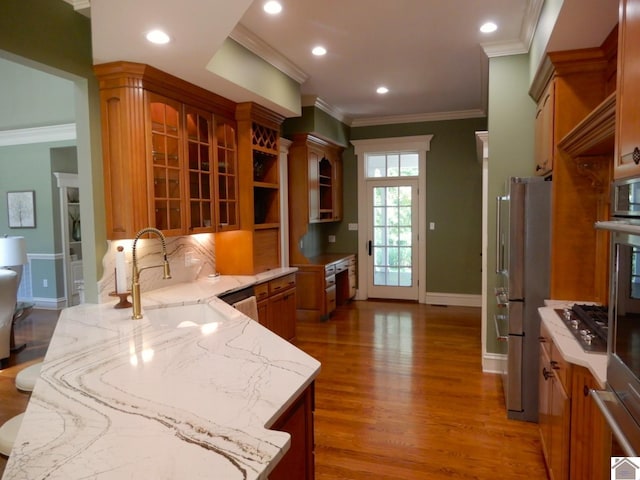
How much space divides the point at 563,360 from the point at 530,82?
8.44 feet

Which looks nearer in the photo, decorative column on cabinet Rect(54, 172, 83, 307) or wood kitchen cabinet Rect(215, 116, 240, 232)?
wood kitchen cabinet Rect(215, 116, 240, 232)

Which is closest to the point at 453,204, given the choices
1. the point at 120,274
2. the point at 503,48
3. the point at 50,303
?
the point at 503,48

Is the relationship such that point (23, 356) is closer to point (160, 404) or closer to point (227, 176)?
point (227, 176)

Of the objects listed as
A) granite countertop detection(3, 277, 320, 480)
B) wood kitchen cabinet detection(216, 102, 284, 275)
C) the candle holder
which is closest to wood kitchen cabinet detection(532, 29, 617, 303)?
granite countertop detection(3, 277, 320, 480)

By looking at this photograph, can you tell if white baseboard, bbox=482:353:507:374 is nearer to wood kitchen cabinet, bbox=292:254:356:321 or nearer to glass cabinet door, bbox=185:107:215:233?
wood kitchen cabinet, bbox=292:254:356:321

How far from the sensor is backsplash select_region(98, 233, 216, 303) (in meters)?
3.10

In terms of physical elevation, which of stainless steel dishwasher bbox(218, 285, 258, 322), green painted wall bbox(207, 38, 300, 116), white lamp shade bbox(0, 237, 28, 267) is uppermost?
green painted wall bbox(207, 38, 300, 116)

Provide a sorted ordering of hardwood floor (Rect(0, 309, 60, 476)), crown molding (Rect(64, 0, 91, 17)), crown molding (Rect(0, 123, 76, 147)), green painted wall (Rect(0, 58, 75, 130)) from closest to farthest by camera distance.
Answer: crown molding (Rect(64, 0, 91, 17)) → hardwood floor (Rect(0, 309, 60, 476)) → green painted wall (Rect(0, 58, 75, 130)) → crown molding (Rect(0, 123, 76, 147))

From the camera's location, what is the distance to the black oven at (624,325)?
1.23m

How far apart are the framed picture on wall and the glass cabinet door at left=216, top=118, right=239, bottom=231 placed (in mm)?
4353

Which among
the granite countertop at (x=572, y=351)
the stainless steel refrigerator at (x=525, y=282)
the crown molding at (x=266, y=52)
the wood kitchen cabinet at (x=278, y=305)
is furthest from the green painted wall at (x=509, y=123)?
the wood kitchen cabinet at (x=278, y=305)

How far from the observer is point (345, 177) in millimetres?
7363

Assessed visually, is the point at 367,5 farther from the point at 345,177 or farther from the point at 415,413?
the point at 345,177

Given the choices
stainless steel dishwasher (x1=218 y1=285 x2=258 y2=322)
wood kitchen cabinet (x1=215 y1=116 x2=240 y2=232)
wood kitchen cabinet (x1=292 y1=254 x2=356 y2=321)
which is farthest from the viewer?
wood kitchen cabinet (x1=292 y1=254 x2=356 y2=321)
